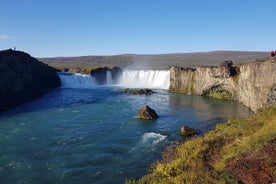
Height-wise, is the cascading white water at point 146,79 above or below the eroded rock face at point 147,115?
above

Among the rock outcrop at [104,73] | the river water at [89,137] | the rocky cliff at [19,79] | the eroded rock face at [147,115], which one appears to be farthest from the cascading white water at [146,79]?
A: the eroded rock face at [147,115]

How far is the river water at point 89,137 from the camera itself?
17.7 metres

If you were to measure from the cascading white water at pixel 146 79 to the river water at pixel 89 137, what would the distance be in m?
24.3

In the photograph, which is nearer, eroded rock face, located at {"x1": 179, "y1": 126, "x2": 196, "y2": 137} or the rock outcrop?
eroded rock face, located at {"x1": 179, "y1": 126, "x2": 196, "y2": 137}

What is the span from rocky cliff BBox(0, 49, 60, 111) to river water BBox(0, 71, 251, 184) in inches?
126

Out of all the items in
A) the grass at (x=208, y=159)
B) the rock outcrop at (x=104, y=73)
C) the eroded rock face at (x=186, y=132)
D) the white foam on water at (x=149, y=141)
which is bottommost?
the white foam on water at (x=149, y=141)

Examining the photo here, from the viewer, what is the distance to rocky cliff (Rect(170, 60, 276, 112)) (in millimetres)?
31781

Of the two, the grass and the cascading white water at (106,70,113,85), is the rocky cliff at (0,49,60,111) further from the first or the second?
the grass

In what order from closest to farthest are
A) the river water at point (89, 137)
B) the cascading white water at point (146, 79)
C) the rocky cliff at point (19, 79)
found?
the river water at point (89, 137)
the rocky cliff at point (19, 79)
the cascading white water at point (146, 79)

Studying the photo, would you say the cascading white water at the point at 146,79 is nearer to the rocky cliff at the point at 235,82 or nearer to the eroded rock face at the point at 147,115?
the rocky cliff at the point at 235,82

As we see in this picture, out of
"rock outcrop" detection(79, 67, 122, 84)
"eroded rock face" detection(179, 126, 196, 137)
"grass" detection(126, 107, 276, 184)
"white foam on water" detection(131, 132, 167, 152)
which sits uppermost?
"rock outcrop" detection(79, 67, 122, 84)

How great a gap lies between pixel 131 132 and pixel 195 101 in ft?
73.9

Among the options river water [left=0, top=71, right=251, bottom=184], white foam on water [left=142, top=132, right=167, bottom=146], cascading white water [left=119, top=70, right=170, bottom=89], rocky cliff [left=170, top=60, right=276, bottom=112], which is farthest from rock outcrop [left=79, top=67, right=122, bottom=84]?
white foam on water [left=142, top=132, right=167, bottom=146]

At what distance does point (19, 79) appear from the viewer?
50531 millimetres
